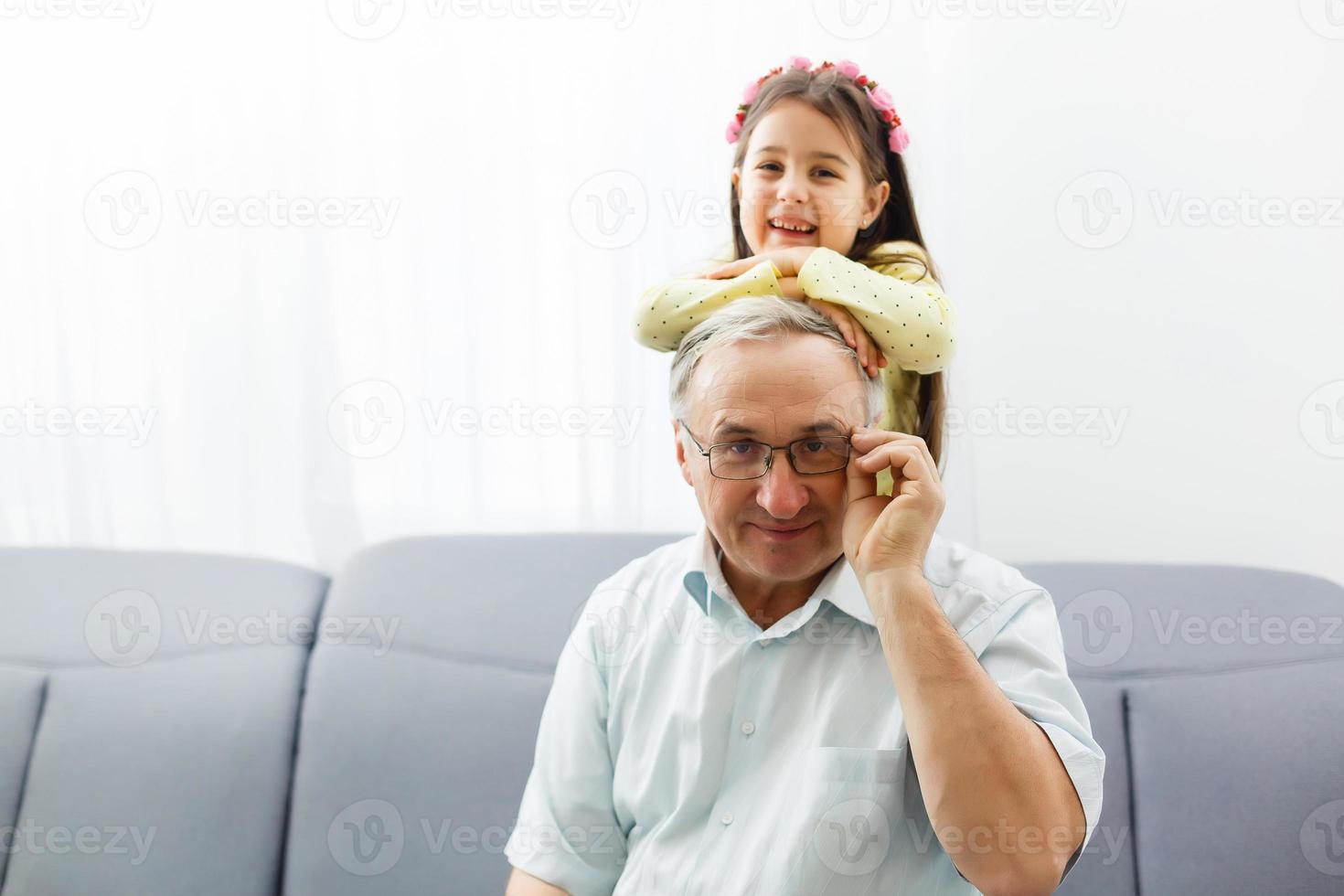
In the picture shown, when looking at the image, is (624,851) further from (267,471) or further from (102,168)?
(102,168)

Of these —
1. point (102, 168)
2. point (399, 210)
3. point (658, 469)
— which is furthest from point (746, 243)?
point (102, 168)

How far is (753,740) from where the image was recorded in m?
1.47

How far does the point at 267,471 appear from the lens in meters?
2.47

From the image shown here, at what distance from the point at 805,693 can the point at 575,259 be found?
46.8 inches
